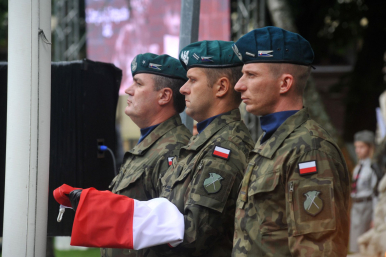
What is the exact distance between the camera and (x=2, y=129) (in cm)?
346

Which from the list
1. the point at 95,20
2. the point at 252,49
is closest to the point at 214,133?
the point at 252,49

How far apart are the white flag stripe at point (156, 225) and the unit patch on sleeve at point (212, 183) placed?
176mm

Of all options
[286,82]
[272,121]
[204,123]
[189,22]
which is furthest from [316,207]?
[189,22]

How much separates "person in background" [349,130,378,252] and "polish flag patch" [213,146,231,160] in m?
5.30

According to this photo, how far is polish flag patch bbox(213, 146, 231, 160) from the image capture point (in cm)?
253

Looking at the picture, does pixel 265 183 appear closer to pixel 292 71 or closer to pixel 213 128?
pixel 292 71

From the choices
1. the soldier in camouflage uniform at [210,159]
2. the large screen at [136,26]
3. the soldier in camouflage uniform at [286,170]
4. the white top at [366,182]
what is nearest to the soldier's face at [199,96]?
the soldier in camouflage uniform at [210,159]

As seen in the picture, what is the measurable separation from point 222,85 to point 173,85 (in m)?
0.64

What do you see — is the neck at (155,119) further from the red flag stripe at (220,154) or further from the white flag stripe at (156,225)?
the white flag stripe at (156,225)

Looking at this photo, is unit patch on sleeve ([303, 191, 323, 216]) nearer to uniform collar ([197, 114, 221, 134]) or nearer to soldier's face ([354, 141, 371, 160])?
uniform collar ([197, 114, 221, 134])

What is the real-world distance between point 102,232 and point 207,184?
1.74 ft

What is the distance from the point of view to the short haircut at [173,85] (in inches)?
132

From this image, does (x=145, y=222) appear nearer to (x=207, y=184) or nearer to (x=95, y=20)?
(x=207, y=184)

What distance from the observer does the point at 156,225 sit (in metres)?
2.32
